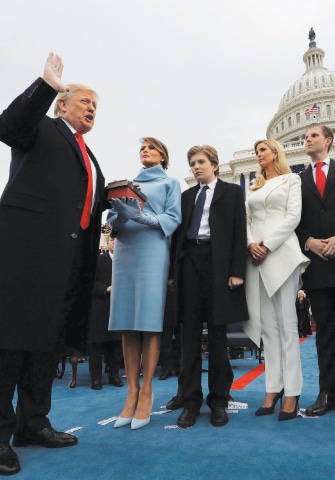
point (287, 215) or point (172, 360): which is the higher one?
point (287, 215)

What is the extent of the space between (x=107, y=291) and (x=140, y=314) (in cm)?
278

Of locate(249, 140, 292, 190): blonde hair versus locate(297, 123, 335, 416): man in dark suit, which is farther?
locate(249, 140, 292, 190): blonde hair

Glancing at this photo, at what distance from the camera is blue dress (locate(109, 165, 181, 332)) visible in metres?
2.62

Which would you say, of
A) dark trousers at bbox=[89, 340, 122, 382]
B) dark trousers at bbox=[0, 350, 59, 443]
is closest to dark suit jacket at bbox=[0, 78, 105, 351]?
dark trousers at bbox=[0, 350, 59, 443]

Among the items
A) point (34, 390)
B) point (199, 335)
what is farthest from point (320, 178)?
point (34, 390)

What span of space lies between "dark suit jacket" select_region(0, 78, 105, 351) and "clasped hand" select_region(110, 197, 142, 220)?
296 mm

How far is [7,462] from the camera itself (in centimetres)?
177

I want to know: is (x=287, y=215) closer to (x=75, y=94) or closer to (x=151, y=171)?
(x=151, y=171)

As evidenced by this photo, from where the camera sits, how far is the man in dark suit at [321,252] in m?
2.83

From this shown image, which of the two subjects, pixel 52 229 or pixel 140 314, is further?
pixel 140 314

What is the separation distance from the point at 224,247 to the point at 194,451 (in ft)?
4.31

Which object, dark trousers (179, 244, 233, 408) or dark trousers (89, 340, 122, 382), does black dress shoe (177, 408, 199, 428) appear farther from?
dark trousers (89, 340, 122, 382)

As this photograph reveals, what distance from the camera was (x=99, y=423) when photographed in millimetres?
2664

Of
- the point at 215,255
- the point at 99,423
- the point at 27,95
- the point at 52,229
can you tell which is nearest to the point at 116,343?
the point at 99,423
